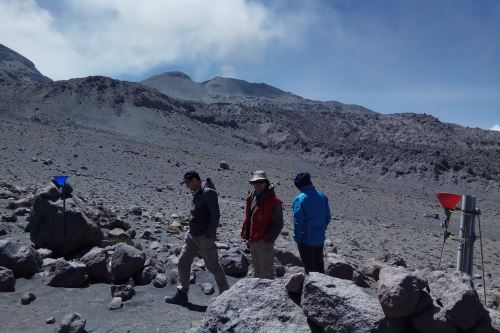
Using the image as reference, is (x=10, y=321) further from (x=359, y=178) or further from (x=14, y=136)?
(x=359, y=178)

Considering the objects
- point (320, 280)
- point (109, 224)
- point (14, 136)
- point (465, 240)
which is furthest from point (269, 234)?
point (14, 136)

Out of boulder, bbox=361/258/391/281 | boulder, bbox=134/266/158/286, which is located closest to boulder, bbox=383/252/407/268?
boulder, bbox=361/258/391/281

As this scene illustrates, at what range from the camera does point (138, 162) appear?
90.1 ft

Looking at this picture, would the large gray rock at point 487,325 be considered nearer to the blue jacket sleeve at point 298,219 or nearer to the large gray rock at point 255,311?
the large gray rock at point 255,311

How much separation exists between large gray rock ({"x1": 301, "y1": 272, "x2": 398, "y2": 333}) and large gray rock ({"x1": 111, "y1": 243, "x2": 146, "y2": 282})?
3.22m

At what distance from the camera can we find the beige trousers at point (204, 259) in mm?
Result: 6055

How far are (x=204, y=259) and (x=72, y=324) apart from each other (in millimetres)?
1689

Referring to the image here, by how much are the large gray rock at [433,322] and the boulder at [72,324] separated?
329 cm

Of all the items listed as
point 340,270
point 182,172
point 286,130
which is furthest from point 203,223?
point 286,130

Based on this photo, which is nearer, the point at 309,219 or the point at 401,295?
the point at 401,295

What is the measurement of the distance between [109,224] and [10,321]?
4.00 metres

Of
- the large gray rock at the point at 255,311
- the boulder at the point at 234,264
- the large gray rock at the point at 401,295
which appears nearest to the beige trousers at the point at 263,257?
the large gray rock at the point at 255,311

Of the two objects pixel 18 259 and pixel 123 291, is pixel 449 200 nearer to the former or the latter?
pixel 123 291

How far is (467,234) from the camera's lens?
5730mm
